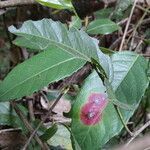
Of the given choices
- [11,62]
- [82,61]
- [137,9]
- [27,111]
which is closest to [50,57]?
[82,61]

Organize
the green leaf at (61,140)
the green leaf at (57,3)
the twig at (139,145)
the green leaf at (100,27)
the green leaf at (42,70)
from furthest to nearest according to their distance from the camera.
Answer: the green leaf at (100,27) < the green leaf at (61,140) < the green leaf at (57,3) < the green leaf at (42,70) < the twig at (139,145)

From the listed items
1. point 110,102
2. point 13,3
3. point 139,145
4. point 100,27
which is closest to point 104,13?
point 100,27

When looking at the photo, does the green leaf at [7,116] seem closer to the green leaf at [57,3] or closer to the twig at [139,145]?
the green leaf at [57,3]

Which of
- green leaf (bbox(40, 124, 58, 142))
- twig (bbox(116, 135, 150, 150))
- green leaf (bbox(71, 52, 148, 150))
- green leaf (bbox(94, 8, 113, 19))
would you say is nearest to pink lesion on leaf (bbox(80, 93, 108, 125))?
green leaf (bbox(71, 52, 148, 150))

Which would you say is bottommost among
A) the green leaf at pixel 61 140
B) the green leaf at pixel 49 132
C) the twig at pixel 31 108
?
the green leaf at pixel 61 140

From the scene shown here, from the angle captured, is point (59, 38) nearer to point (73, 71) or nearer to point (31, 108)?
point (73, 71)

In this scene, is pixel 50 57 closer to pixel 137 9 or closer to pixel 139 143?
pixel 139 143

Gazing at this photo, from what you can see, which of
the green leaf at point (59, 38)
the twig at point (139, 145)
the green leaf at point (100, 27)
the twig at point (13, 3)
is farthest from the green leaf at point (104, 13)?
the twig at point (139, 145)
